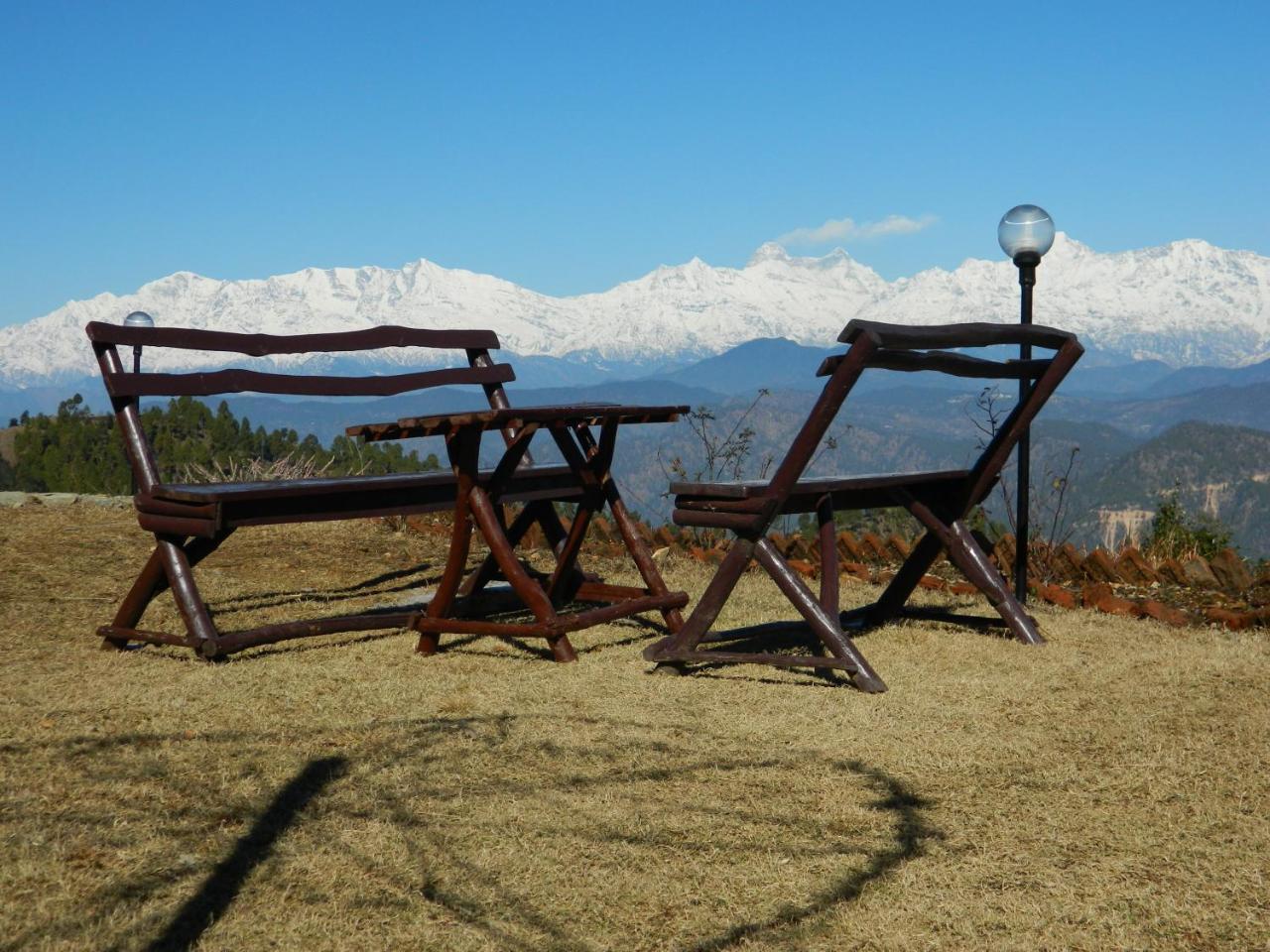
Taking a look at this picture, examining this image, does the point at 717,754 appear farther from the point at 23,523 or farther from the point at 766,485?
the point at 23,523

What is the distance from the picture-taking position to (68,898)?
2656 mm

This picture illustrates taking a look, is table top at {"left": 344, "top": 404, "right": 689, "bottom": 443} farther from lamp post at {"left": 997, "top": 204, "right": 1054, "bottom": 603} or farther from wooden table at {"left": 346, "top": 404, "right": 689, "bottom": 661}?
lamp post at {"left": 997, "top": 204, "right": 1054, "bottom": 603}

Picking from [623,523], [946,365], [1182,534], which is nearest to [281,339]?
[623,523]

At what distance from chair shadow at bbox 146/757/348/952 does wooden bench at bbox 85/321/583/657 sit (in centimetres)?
169

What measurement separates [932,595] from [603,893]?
503 cm

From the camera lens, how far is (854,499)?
5598 mm

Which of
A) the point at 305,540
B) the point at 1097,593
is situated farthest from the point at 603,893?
the point at 305,540

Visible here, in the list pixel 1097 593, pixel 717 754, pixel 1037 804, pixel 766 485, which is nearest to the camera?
pixel 1037 804

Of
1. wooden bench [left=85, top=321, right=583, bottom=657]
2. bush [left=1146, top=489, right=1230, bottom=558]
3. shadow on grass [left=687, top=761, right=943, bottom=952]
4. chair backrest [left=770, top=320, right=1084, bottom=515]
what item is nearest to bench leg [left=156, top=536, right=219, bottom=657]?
wooden bench [left=85, top=321, right=583, bottom=657]

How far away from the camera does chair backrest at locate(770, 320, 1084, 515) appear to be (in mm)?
4582

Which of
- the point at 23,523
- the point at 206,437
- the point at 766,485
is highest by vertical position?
the point at 766,485

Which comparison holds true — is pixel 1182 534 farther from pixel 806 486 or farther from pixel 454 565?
pixel 454 565

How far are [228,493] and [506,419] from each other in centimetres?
118

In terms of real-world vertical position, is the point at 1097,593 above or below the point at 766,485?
below
